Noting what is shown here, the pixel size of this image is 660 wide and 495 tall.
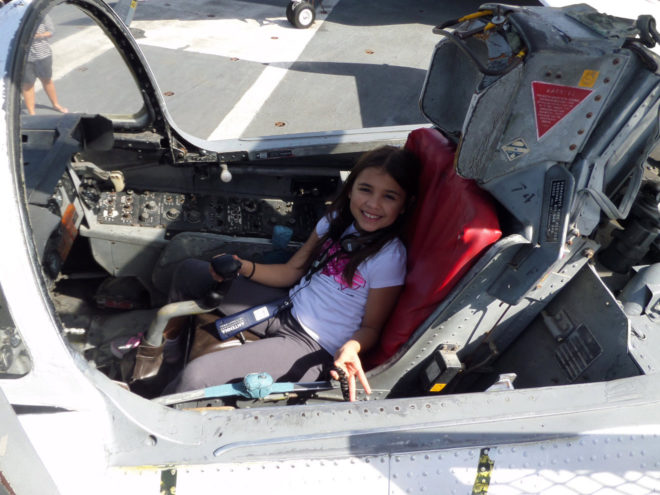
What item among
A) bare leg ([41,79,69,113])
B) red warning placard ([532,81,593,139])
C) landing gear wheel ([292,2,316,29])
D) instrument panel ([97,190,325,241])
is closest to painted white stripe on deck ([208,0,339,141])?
landing gear wheel ([292,2,316,29])

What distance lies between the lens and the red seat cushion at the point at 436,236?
1.42 m

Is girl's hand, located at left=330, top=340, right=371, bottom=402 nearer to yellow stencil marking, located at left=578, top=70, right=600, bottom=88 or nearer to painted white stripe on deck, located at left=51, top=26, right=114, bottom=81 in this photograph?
yellow stencil marking, located at left=578, top=70, right=600, bottom=88

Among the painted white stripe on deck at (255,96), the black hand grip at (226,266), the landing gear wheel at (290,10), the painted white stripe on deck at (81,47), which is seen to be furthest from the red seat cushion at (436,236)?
the landing gear wheel at (290,10)

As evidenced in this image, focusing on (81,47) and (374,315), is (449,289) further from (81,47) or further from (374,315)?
(81,47)

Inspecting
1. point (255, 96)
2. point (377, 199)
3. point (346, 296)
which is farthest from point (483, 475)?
point (255, 96)

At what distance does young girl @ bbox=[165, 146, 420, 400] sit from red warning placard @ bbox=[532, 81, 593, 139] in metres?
0.52

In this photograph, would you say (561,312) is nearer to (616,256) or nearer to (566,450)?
(616,256)

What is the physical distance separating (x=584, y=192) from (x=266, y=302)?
3.92 feet

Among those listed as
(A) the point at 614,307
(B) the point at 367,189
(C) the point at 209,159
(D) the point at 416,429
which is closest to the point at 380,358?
(D) the point at 416,429

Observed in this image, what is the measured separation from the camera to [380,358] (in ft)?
5.71

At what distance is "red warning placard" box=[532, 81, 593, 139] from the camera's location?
123 cm

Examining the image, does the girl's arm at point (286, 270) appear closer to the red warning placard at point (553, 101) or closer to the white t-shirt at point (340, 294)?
the white t-shirt at point (340, 294)

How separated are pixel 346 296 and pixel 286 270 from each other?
1.11 feet

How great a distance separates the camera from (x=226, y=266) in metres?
1.78
